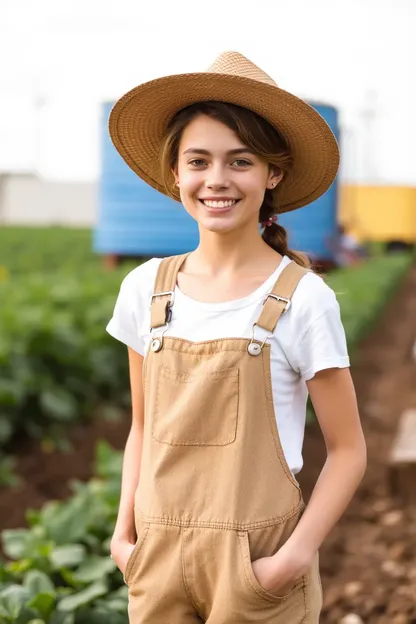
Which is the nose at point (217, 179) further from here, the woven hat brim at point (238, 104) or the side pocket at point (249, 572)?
the side pocket at point (249, 572)

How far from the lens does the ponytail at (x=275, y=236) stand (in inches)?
82.1

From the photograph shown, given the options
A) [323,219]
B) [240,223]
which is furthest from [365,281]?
[240,223]

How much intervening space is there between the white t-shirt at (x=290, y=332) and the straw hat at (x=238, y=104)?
0.72 feet

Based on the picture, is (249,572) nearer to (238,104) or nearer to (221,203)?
(221,203)

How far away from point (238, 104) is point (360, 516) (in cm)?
311

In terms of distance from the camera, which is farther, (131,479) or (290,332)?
(131,479)

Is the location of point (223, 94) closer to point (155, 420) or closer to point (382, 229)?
point (155, 420)

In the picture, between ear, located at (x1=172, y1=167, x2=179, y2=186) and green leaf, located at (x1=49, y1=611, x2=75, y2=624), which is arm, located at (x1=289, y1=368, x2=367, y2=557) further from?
green leaf, located at (x1=49, y1=611, x2=75, y2=624)

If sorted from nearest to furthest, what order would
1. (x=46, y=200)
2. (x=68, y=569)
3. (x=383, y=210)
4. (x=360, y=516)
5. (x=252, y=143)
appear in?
(x=252, y=143)
(x=68, y=569)
(x=360, y=516)
(x=383, y=210)
(x=46, y=200)

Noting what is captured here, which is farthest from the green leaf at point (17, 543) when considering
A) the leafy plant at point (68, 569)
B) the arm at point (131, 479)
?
the arm at point (131, 479)

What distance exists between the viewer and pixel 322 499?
1.89 metres

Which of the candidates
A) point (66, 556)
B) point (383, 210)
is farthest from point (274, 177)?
point (383, 210)

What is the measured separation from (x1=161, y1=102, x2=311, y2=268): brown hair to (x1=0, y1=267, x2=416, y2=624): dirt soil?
67.7 inches

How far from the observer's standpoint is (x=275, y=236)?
2.10 m
